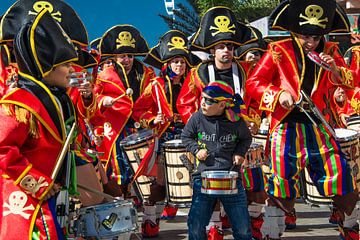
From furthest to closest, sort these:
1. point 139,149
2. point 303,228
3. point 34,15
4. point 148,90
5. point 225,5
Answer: point 225,5 → point 148,90 → point 303,228 → point 139,149 → point 34,15

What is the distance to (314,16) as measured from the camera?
595 centimetres

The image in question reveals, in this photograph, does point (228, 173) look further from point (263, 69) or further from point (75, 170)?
point (75, 170)

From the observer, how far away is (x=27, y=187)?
393cm

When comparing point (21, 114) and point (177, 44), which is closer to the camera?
point (21, 114)

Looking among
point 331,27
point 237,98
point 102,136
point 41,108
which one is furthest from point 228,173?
point 102,136

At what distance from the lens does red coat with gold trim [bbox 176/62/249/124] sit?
7070 millimetres

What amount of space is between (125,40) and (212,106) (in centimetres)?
369

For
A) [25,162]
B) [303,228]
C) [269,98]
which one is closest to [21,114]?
[25,162]

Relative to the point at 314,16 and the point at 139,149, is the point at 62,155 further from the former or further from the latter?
the point at 139,149

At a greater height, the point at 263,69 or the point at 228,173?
the point at 263,69

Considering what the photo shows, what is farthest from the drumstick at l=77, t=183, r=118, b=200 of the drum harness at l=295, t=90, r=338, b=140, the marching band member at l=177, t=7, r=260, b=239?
the marching band member at l=177, t=7, r=260, b=239

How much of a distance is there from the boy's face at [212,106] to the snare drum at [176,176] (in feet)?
3.78

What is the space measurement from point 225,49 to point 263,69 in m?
1.02

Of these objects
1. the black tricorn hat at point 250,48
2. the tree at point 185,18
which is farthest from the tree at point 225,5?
the black tricorn hat at point 250,48
